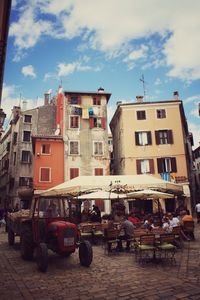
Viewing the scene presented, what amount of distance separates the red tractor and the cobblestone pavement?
1.31 ft

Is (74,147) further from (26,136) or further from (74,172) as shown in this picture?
(26,136)

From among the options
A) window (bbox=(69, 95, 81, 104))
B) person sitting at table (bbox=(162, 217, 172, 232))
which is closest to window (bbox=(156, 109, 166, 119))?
window (bbox=(69, 95, 81, 104))

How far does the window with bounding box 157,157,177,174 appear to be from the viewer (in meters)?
30.0

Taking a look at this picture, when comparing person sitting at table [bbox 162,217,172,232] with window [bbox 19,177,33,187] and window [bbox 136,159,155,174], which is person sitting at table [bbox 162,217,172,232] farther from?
window [bbox 19,177,33,187]

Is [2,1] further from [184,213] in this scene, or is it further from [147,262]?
[184,213]

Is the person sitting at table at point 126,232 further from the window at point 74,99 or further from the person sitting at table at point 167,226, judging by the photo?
the window at point 74,99

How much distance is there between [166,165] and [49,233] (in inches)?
939

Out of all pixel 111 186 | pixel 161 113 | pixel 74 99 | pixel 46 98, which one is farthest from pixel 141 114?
pixel 111 186

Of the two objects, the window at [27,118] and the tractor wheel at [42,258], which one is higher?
the window at [27,118]

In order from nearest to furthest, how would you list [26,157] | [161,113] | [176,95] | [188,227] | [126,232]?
[126,232] < [188,227] < [161,113] < [176,95] < [26,157]

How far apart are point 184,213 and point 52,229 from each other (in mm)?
6559

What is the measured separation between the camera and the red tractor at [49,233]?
7660mm

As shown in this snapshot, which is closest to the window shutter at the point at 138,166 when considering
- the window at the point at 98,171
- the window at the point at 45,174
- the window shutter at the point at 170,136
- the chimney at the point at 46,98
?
the window shutter at the point at 170,136

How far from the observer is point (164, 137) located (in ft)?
103
